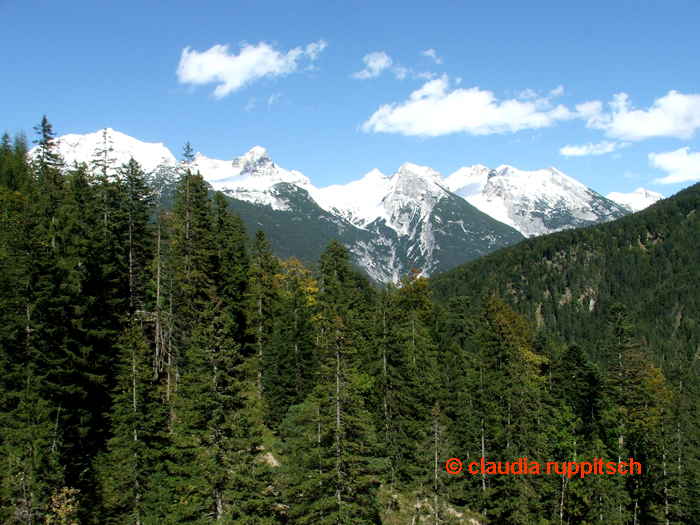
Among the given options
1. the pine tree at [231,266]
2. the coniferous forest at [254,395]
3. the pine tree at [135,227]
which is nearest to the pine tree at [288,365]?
the coniferous forest at [254,395]

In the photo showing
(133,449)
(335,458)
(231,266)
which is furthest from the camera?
(231,266)

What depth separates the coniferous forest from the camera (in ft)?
77.8

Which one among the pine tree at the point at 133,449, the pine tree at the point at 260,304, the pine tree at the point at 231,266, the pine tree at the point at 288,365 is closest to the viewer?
the pine tree at the point at 133,449

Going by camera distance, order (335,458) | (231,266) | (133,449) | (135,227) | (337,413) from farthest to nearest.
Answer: (231,266), (135,227), (133,449), (337,413), (335,458)

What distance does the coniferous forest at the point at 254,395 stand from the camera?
23703mm

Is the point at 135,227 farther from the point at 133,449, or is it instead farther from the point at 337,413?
the point at 337,413

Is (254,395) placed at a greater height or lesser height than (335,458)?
lesser

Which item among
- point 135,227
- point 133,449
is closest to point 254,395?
point 133,449

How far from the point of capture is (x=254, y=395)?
43.0m

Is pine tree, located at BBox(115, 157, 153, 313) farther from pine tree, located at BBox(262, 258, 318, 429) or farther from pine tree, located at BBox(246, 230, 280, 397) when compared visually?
pine tree, located at BBox(262, 258, 318, 429)

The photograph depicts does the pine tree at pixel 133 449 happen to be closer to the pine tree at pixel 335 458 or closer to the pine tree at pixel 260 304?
the pine tree at pixel 335 458

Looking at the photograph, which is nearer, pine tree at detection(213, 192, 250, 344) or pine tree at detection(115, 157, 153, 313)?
pine tree at detection(115, 157, 153, 313)

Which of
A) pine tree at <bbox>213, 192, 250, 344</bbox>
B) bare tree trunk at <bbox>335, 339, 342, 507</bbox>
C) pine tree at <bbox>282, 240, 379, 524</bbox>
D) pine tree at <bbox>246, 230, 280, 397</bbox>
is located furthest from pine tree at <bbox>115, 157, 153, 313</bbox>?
bare tree trunk at <bbox>335, 339, 342, 507</bbox>

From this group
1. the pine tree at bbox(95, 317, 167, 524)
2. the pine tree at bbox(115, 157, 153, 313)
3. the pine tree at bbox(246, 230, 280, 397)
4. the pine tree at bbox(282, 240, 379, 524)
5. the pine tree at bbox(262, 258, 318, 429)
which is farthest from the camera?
the pine tree at bbox(246, 230, 280, 397)
